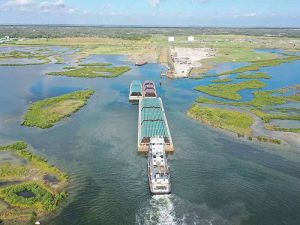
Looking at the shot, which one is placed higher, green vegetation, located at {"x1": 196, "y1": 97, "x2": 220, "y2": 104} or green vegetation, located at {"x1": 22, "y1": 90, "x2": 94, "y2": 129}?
green vegetation, located at {"x1": 196, "y1": 97, "x2": 220, "y2": 104}

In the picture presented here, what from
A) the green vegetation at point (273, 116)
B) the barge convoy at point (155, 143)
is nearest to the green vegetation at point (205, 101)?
the barge convoy at point (155, 143)

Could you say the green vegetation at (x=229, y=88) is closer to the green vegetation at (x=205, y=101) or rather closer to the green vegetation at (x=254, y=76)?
the green vegetation at (x=205, y=101)

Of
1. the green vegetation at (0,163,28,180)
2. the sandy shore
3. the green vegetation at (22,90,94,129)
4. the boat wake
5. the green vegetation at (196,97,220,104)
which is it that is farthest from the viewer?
the sandy shore

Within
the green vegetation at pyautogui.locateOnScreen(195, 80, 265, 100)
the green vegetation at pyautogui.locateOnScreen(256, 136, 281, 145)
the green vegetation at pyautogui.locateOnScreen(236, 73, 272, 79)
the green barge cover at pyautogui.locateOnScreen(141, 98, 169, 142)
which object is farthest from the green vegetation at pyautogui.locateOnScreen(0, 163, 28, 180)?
the green vegetation at pyautogui.locateOnScreen(236, 73, 272, 79)

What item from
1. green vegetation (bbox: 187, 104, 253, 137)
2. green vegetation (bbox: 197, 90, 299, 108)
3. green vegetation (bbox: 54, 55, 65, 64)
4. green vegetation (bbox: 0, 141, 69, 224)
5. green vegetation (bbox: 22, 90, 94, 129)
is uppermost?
green vegetation (bbox: 54, 55, 65, 64)

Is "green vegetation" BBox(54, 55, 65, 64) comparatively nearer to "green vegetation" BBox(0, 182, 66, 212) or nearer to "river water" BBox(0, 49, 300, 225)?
"river water" BBox(0, 49, 300, 225)
